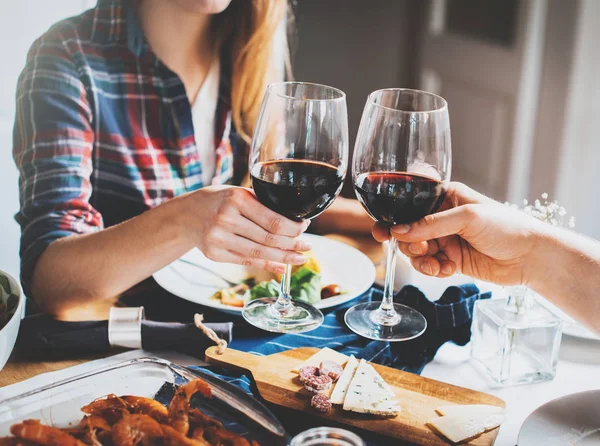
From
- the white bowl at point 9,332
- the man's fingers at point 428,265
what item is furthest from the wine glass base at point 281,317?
the white bowl at point 9,332

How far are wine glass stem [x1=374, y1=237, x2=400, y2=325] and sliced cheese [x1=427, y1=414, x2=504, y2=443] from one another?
0.22m

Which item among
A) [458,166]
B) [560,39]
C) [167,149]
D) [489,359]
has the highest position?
[560,39]

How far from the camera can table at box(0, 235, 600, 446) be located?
3.44ft

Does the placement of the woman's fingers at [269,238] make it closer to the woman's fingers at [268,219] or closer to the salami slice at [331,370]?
the woman's fingers at [268,219]

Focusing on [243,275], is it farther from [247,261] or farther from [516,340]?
[516,340]

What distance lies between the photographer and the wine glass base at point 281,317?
108 centimetres

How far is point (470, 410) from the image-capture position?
3.20 feet

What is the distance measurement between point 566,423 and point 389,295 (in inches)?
12.7

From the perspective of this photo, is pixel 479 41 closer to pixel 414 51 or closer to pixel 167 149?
pixel 414 51

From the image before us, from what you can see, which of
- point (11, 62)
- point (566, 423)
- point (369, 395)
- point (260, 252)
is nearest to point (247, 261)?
point (260, 252)

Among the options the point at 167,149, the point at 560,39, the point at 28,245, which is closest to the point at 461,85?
the point at 560,39

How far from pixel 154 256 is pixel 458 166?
9.76ft

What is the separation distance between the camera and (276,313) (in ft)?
3.68

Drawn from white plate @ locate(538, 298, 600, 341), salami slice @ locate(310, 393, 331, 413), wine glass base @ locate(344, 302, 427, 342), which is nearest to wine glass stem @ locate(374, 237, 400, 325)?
wine glass base @ locate(344, 302, 427, 342)
